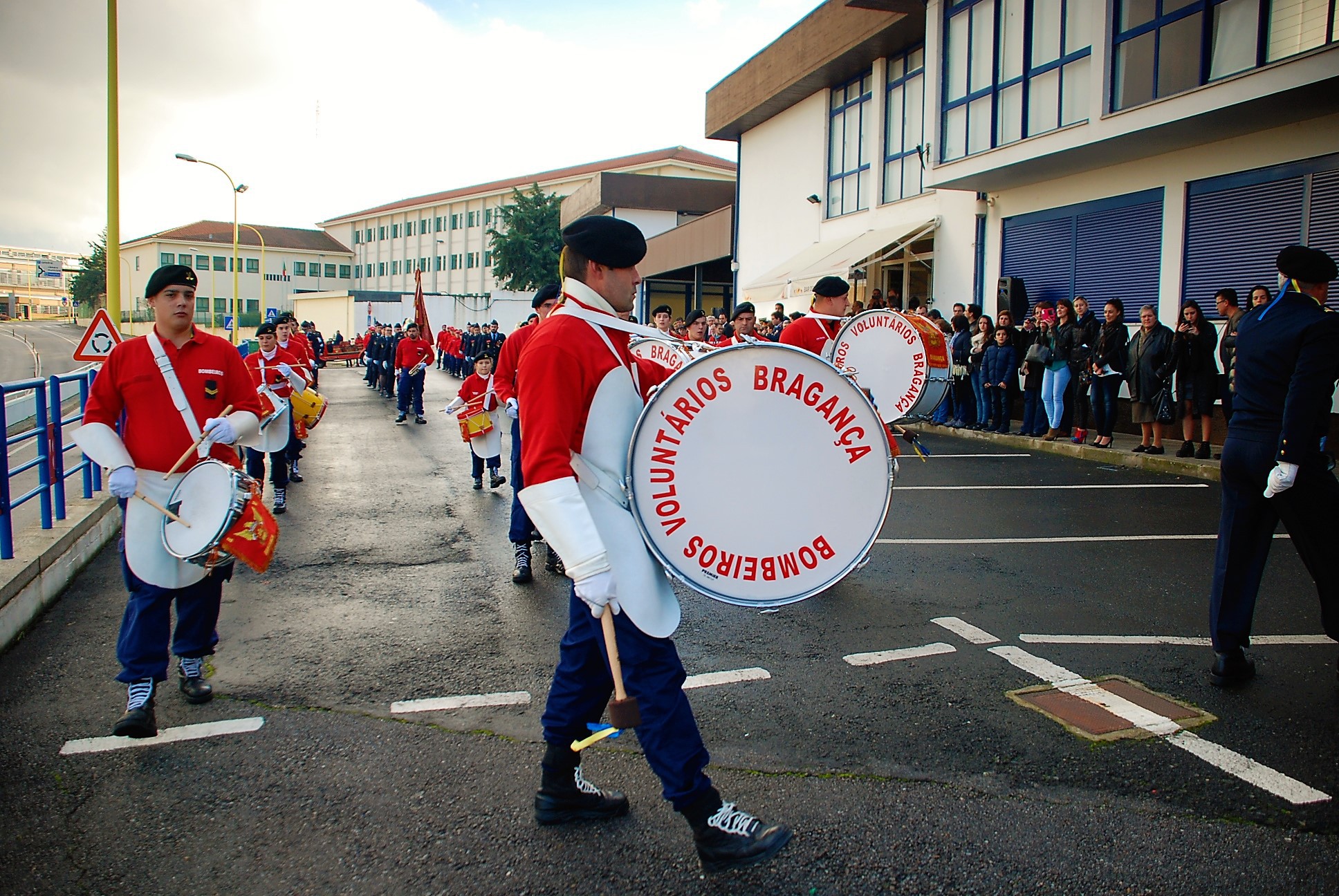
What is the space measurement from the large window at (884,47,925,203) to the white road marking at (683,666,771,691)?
16529mm

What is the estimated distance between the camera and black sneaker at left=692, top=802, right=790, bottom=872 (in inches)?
109

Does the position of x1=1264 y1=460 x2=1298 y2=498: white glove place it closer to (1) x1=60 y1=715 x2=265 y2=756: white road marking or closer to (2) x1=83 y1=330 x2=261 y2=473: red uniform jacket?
(1) x1=60 y1=715 x2=265 y2=756: white road marking

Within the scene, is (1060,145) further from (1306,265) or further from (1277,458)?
(1277,458)

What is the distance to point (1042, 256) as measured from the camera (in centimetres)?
1619

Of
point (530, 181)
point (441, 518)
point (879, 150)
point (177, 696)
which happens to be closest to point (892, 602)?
point (177, 696)

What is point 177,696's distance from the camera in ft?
13.9

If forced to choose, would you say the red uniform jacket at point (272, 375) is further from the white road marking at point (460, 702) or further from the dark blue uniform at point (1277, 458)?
the dark blue uniform at point (1277, 458)

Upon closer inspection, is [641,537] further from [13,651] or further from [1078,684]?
[13,651]

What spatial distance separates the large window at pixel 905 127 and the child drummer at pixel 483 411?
1222cm

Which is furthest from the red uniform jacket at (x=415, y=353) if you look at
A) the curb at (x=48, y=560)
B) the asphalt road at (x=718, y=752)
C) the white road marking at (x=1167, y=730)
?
the white road marking at (x=1167, y=730)

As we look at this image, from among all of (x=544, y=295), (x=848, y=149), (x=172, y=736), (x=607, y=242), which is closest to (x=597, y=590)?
(x=607, y=242)

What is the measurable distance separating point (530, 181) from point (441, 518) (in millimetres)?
68040

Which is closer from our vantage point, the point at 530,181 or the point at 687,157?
the point at 687,157

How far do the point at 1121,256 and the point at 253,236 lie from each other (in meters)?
95.4
